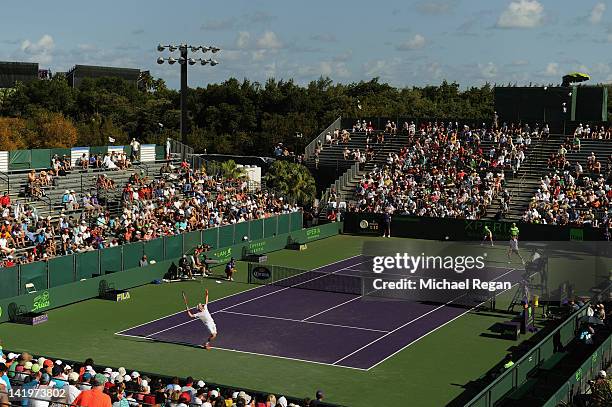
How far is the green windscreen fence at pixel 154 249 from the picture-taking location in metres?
39.9

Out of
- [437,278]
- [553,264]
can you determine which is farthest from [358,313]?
[553,264]

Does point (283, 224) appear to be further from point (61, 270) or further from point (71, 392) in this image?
point (71, 392)

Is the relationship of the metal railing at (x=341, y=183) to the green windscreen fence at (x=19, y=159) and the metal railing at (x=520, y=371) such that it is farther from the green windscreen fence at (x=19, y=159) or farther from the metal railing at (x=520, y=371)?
Result: the metal railing at (x=520, y=371)

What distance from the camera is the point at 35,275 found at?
3366 centimetres

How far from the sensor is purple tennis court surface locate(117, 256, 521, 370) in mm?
28016

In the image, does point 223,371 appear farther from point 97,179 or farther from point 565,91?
point 565,91

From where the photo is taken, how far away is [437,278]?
35375 millimetres

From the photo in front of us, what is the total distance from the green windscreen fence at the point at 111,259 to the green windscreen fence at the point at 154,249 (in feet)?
5.89

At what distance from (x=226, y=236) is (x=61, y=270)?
462 inches

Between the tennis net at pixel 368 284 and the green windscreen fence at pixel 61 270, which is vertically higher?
the green windscreen fence at pixel 61 270

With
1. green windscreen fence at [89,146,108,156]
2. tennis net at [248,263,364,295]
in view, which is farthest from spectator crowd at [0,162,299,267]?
tennis net at [248,263,364,295]

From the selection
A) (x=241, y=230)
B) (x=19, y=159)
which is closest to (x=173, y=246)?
(x=241, y=230)

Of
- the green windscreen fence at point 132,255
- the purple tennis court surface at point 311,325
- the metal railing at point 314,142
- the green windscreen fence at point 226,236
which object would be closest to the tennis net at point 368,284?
the purple tennis court surface at point 311,325

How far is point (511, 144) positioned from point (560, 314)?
29216 millimetres
